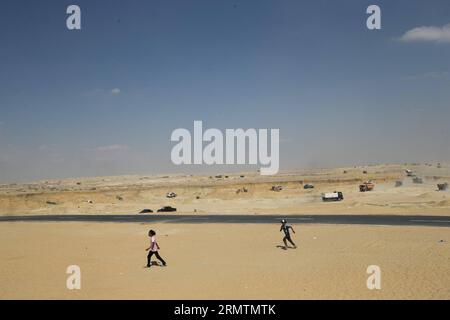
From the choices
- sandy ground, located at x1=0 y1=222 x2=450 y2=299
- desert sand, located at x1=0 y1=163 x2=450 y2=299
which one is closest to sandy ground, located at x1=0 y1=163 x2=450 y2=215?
desert sand, located at x1=0 y1=163 x2=450 y2=299

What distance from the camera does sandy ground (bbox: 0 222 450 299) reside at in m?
16.7

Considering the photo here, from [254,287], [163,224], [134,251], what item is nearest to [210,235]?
[134,251]

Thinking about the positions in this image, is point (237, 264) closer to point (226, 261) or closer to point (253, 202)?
point (226, 261)

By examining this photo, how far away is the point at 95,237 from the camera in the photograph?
35.8m

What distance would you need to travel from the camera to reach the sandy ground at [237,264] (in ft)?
54.8

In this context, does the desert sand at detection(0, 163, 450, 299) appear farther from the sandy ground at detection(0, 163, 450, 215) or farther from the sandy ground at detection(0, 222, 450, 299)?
the sandy ground at detection(0, 163, 450, 215)

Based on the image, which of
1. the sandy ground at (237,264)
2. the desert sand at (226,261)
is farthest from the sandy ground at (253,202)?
the sandy ground at (237,264)

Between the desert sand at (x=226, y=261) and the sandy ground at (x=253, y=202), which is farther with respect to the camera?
the sandy ground at (x=253, y=202)

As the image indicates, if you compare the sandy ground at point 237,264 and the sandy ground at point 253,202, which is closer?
the sandy ground at point 237,264

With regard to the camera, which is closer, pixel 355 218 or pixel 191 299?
pixel 191 299

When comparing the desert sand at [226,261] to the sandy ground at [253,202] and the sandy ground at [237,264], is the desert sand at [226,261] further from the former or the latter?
the sandy ground at [253,202]

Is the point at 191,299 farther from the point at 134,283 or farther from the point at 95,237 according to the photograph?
the point at 95,237

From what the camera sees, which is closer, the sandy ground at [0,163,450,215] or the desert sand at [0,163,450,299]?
the desert sand at [0,163,450,299]

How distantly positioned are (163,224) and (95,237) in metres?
9.25
